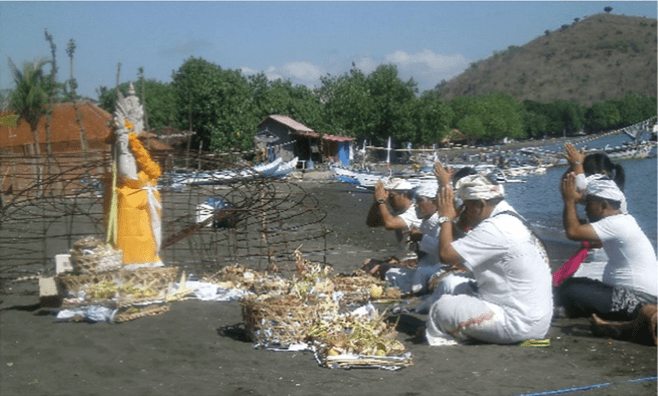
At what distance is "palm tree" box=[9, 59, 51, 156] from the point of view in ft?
88.0

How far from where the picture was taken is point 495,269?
19.5ft

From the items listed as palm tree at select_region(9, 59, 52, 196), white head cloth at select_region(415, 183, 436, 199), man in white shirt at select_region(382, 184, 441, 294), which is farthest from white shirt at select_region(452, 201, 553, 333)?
palm tree at select_region(9, 59, 52, 196)

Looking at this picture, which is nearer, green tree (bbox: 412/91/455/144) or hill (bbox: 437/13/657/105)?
green tree (bbox: 412/91/455/144)

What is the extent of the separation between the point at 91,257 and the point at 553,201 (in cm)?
2131

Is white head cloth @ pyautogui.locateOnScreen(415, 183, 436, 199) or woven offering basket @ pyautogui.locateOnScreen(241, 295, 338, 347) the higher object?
white head cloth @ pyautogui.locateOnScreen(415, 183, 436, 199)

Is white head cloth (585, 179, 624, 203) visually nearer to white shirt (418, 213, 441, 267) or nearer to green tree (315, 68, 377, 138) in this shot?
white shirt (418, 213, 441, 267)

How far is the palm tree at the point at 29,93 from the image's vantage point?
26812 mm

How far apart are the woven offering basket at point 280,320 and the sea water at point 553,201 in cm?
720

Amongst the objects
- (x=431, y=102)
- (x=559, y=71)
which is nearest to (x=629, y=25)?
(x=559, y=71)

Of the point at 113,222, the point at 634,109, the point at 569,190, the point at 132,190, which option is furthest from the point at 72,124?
the point at 634,109

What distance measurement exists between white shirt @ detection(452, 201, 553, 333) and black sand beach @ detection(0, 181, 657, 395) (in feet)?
1.16

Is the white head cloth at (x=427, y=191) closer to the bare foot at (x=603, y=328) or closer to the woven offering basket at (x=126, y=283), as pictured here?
the bare foot at (x=603, y=328)

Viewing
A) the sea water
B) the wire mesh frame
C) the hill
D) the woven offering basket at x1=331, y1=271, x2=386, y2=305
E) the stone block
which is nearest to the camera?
the woven offering basket at x1=331, y1=271, x2=386, y2=305

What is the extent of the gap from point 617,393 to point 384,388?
166cm
